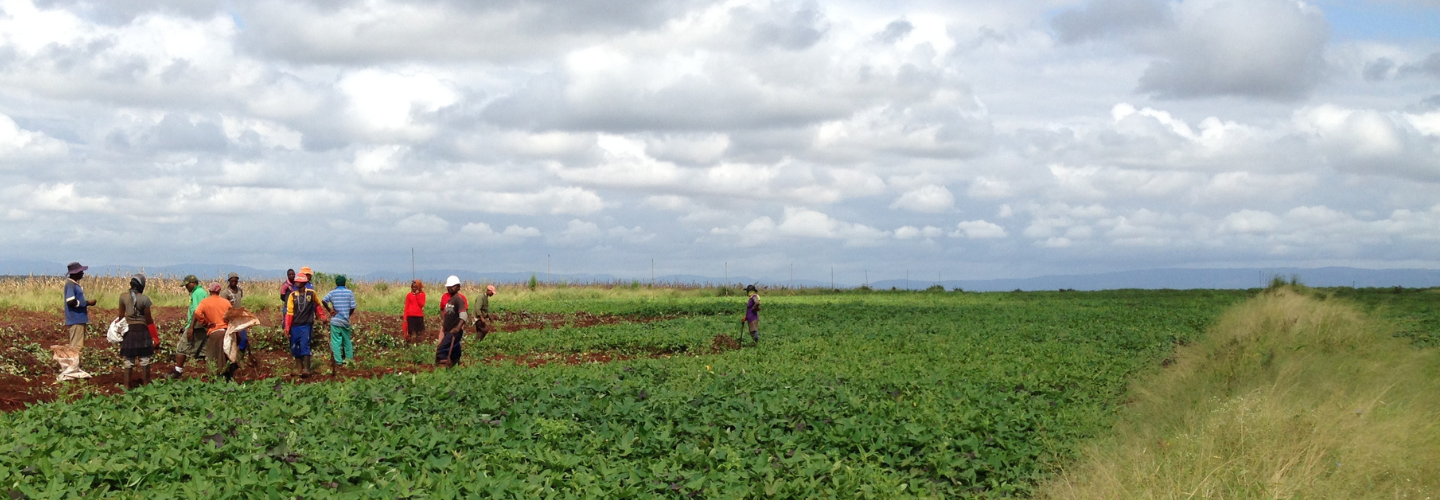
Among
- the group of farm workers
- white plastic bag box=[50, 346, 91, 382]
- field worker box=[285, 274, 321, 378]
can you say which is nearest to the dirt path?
white plastic bag box=[50, 346, 91, 382]

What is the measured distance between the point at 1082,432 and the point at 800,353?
1003 centimetres

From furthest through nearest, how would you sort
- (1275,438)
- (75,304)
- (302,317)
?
(302,317), (75,304), (1275,438)

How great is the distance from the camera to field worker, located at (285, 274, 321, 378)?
1752 cm

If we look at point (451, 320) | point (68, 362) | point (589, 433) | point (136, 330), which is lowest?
point (589, 433)

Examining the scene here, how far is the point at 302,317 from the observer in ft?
57.6

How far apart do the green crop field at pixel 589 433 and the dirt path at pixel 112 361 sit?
343cm

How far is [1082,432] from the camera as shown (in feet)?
40.0

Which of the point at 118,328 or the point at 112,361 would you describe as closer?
the point at 118,328

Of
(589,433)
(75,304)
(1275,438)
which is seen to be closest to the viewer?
(1275,438)

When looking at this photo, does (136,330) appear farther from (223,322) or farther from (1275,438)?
(1275,438)

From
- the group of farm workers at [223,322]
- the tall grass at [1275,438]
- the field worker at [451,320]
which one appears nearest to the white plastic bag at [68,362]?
the group of farm workers at [223,322]

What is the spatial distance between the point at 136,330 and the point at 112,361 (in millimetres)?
6249

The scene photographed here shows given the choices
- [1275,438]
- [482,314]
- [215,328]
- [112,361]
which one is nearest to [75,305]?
[215,328]

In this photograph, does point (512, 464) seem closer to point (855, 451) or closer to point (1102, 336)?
point (855, 451)
